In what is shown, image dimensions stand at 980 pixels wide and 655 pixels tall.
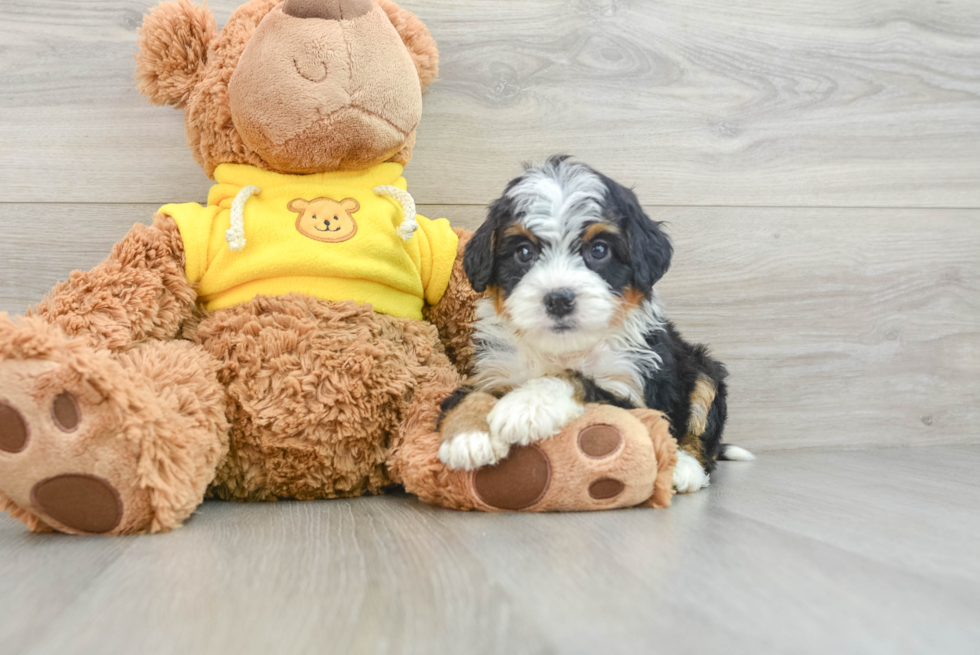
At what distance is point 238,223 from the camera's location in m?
1.74

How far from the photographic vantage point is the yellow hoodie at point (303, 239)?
5.80 ft

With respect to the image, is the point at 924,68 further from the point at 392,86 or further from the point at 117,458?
the point at 117,458

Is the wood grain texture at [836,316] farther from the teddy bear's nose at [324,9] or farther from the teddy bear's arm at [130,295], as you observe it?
the teddy bear's arm at [130,295]

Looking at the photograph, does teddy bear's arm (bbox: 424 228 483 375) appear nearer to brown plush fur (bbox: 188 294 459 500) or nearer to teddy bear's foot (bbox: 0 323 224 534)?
brown plush fur (bbox: 188 294 459 500)

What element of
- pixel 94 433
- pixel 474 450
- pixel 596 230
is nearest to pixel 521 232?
pixel 596 230

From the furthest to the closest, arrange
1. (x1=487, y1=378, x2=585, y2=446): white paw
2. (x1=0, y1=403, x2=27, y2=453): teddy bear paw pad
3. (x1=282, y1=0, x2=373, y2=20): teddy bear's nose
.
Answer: (x1=282, y1=0, x2=373, y2=20): teddy bear's nose < (x1=487, y1=378, x2=585, y2=446): white paw < (x1=0, y1=403, x2=27, y2=453): teddy bear paw pad

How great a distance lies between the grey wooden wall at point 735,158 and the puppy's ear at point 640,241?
0.77 m

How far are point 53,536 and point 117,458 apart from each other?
211 millimetres

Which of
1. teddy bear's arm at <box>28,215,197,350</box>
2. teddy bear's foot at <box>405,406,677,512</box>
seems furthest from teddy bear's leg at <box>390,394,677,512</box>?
teddy bear's arm at <box>28,215,197,350</box>

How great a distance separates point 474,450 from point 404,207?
0.68 metres

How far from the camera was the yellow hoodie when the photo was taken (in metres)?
1.77

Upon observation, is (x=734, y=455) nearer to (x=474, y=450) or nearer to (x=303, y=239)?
(x=474, y=450)

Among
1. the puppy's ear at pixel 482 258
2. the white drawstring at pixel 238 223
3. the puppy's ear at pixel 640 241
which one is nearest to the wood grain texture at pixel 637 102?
the white drawstring at pixel 238 223

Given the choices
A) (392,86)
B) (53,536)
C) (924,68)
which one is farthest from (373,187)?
(924,68)
